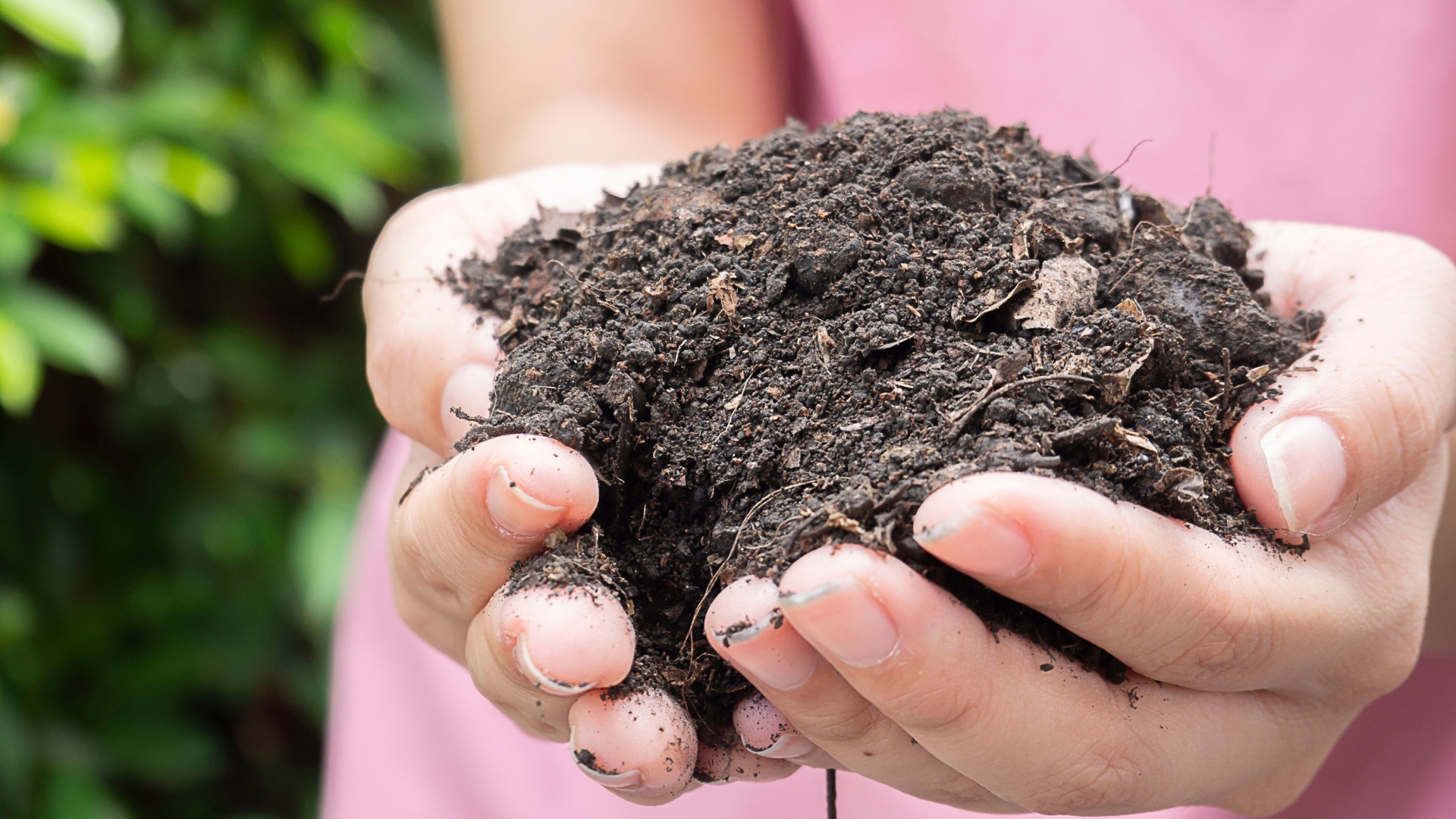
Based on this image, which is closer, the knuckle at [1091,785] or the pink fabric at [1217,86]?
the knuckle at [1091,785]

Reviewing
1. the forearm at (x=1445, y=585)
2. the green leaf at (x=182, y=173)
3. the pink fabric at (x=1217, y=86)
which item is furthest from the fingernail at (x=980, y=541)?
the green leaf at (x=182, y=173)

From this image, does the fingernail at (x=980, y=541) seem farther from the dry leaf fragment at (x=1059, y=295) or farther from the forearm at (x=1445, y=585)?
the forearm at (x=1445, y=585)

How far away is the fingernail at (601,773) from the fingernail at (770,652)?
12 centimetres

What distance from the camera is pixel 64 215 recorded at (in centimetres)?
147

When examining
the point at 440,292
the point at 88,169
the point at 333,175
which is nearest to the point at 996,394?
the point at 440,292

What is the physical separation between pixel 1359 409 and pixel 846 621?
16.5 inches

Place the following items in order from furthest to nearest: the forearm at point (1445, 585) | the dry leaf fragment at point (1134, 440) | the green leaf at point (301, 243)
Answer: the green leaf at point (301, 243), the forearm at point (1445, 585), the dry leaf fragment at point (1134, 440)

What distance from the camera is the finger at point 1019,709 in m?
0.58

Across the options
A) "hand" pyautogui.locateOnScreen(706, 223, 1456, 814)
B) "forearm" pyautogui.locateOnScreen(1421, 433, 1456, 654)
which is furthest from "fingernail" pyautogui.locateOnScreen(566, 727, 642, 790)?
"forearm" pyautogui.locateOnScreen(1421, 433, 1456, 654)

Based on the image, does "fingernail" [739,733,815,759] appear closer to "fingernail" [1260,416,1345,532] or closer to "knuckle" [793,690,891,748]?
"knuckle" [793,690,891,748]

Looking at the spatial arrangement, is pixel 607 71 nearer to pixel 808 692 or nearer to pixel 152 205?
pixel 152 205

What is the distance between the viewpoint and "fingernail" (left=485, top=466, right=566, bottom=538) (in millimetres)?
651

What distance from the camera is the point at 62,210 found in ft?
4.83

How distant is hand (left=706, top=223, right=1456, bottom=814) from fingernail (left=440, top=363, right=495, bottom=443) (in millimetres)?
301
